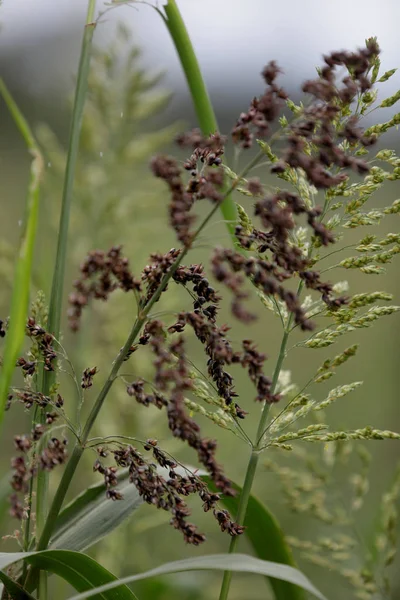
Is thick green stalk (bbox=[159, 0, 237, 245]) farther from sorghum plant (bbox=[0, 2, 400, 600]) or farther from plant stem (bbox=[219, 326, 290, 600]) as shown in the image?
plant stem (bbox=[219, 326, 290, 600])

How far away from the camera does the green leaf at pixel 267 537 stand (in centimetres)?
59

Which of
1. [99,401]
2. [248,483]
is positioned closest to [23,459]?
[99,401]

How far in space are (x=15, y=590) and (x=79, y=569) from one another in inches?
1.9

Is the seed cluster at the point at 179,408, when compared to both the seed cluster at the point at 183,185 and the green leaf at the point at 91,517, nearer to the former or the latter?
the seed cluster at the point at 183,185

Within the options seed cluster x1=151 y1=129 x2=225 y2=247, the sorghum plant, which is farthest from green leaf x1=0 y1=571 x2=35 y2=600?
seed cluster x1=151 y1=129 x2=225 y2=247

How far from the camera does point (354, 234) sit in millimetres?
2809

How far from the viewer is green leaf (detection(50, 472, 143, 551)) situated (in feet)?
1.71

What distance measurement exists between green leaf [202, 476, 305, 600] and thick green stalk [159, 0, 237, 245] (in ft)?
0.77

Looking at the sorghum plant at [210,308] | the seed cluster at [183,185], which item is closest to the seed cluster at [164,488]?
the sorghum plant at [210,308]

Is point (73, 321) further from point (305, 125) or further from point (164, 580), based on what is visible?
point (164, 580)

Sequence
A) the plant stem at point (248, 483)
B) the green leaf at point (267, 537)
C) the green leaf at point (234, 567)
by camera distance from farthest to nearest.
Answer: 1. the green leaf at point (267, 537)
2. the plant stem at point (248, 483)
3. the green leaf at point (234, 567)

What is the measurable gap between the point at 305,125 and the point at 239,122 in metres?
0.04

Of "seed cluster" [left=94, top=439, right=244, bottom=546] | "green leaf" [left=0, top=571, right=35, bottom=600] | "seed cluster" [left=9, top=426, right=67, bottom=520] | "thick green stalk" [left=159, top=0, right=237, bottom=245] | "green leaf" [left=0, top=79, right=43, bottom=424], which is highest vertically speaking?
"thick green stalk" [left=159, top=0, right=237, bottom=245]

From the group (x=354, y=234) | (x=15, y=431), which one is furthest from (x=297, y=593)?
(x=354, y=234)
